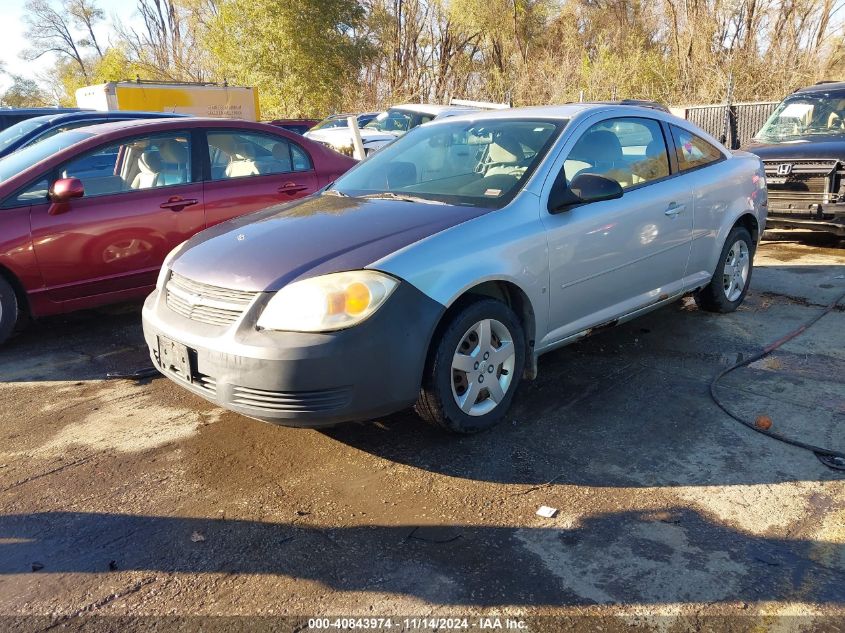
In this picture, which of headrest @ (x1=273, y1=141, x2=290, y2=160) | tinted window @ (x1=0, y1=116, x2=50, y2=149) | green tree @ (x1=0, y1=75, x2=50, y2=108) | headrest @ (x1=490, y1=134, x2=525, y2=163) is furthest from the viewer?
green tree @ (x1=0, y1=75, x2=50, y2=108)

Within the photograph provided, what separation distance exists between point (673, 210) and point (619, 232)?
26.9 inches

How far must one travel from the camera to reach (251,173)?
6445 millimetres

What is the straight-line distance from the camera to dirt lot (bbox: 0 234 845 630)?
2.49 m

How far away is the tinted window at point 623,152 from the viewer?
4.27 meters

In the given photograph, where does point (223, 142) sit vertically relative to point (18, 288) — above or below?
above

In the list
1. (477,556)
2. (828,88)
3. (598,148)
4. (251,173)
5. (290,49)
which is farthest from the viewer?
(290,49)

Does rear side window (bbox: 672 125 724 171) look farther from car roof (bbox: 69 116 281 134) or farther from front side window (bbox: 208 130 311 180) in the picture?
car roof (bbox: 69 116 281 134)

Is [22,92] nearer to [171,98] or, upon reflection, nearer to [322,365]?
[171,98]

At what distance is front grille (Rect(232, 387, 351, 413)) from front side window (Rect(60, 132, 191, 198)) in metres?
3.34

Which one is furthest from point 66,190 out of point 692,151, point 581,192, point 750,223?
point 750,223

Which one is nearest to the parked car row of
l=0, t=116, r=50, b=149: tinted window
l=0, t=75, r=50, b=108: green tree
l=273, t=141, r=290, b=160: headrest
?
l=273, t=141, r=290, b=160: headrest

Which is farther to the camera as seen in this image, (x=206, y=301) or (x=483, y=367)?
(x=483, y=367)

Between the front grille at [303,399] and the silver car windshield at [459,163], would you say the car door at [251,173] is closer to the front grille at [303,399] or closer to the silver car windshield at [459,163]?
the silver car windshield at [459,163]

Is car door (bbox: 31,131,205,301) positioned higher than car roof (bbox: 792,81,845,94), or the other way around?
car roof (bbox: 792,81,845,94)
